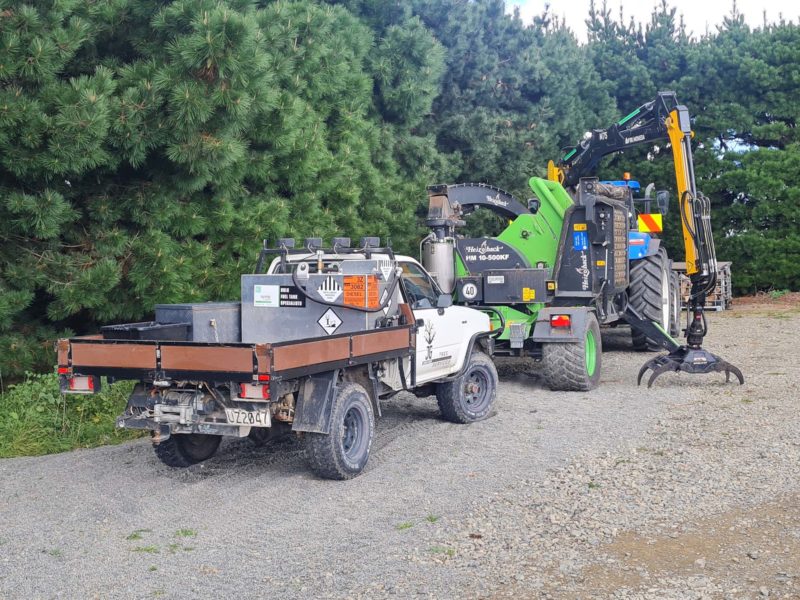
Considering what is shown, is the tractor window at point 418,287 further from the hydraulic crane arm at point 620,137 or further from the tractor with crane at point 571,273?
the hydraulic crane arm at point 620,137

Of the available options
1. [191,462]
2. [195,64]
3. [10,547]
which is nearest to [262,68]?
[195,64]

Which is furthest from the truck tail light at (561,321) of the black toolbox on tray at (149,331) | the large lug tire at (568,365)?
the black toolbox on tray at (149,331)

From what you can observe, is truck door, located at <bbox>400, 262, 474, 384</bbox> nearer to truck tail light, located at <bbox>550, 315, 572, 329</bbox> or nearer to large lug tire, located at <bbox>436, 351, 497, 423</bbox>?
large lug tire, located at <bbox>436, 351, 497, 423</bbox>

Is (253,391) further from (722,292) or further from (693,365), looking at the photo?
(722,292)

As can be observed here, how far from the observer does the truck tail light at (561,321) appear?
11.0 meters

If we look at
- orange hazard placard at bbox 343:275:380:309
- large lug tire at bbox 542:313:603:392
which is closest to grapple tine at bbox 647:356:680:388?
large lug tire at bbox 542:313:603:392

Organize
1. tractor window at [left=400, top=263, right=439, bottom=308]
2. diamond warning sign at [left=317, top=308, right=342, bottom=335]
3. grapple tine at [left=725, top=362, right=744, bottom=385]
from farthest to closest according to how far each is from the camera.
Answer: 1. grapple tine at [left=725, top=362, right=744, bottom=385]
2. tractor window at [left=400, top=263, right=439, bottom=308]
3. diamond warning sign at [left=317, top=308, right=342, bottom=335]

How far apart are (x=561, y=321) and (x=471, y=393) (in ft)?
7.29

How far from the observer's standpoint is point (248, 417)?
20.9 feet

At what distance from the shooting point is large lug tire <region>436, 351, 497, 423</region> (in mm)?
8984

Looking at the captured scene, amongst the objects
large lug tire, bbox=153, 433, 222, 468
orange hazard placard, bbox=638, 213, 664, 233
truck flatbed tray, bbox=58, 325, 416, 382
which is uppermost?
orange hazard placard, bbox=638, 213, 664, 233

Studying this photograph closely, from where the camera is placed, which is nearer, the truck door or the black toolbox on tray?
the black toolbox on tray

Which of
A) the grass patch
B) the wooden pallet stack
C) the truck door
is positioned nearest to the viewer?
the truck door

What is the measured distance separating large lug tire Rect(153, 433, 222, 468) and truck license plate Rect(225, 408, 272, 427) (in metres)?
0.93
